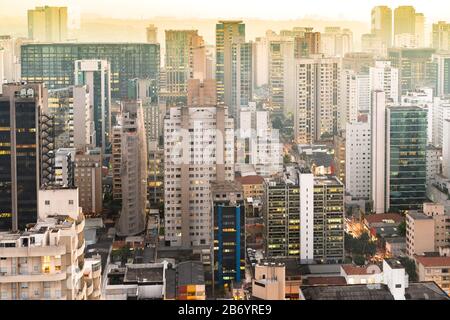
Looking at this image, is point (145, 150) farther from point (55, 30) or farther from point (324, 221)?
point (55, 30)

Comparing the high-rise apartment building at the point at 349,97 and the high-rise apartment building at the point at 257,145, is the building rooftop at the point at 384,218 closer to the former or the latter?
the high-rise apartment building at the point at 257,145

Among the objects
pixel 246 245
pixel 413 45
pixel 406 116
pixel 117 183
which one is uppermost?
pixel 413 45

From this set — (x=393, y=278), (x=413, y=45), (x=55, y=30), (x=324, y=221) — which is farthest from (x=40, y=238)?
(x=413, y=45)

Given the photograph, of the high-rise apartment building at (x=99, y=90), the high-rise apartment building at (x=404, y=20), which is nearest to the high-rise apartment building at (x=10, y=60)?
the high-rise apartment building at (x=99, y=90)

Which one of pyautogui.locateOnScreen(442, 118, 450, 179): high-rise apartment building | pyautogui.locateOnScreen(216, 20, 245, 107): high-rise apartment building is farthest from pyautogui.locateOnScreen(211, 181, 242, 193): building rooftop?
pyautogui.locateOnScreen(442, 118, 450, 179): high-rise apartment building

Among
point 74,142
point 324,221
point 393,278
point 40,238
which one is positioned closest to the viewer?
point 40,238

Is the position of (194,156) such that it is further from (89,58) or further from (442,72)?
(442,72)
